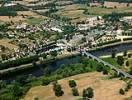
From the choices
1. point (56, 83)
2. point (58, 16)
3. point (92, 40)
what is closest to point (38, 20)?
point (58, 16)

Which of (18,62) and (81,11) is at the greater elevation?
(81,11)

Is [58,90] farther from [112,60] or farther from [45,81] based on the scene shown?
[112,60]

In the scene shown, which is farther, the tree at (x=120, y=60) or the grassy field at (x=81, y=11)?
the grassy field at (x=81, y=11)

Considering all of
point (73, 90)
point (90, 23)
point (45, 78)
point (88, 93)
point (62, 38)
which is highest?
point (88, 93)

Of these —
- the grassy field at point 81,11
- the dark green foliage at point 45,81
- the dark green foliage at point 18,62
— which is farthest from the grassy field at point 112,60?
the grassy field at point 81,11

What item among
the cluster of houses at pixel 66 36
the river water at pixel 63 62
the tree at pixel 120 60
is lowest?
the river water at pixel 63 62

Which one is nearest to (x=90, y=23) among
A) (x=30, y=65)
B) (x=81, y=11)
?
(x=81, y=11)

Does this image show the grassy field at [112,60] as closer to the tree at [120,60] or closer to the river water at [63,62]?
the tree at [120,60]

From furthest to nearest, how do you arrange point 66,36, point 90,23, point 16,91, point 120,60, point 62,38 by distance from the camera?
point 90,23 → point 66,36 → point 62,38 → point 120,60 → point 16,91

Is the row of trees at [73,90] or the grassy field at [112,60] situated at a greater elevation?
the row of trees at [73,90]
